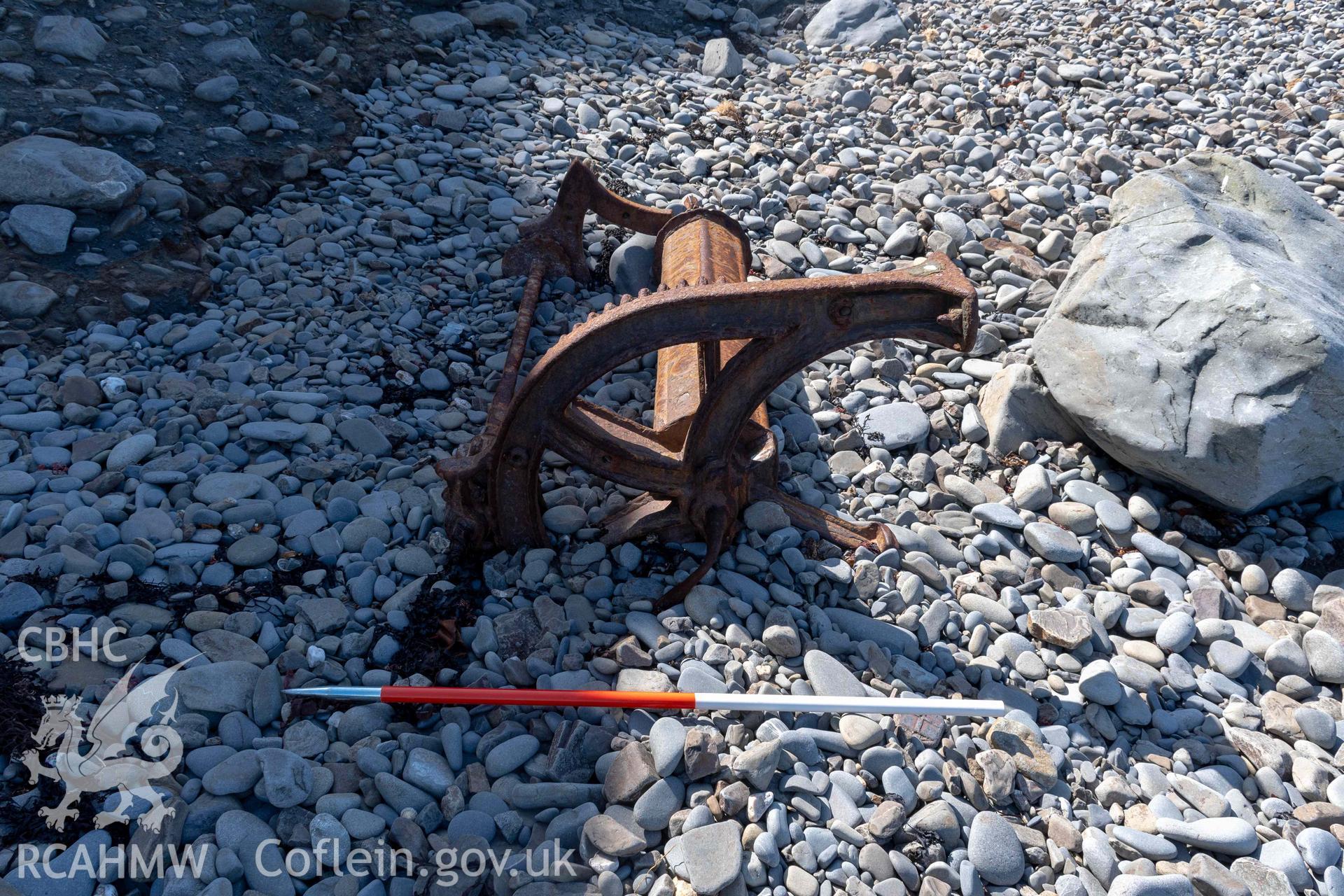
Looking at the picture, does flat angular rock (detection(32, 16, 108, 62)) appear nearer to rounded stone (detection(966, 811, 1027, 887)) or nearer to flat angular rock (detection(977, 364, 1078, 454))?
flat angular rock (detection(977, 364, 1078, 454))

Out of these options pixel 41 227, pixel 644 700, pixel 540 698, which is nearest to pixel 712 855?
pixel 644 700

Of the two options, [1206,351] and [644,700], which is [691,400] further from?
[1206,351]

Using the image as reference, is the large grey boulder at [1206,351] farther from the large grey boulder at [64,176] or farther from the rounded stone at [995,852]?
the large grey boulder at [64,176]

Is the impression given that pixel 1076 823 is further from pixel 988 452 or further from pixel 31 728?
pixel 31 728

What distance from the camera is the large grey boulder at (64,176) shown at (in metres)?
4.23

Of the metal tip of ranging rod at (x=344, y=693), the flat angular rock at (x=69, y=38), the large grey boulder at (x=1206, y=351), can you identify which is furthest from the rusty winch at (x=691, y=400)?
the flat angular rock at (x=69, y=38)

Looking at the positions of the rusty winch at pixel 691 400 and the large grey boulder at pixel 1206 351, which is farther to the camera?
the large grey boulder at pixel 1206 351

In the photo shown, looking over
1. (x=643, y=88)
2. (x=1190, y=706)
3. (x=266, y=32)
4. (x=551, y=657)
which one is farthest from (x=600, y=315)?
(x=266, y=32)

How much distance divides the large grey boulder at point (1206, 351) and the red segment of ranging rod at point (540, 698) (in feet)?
6.79

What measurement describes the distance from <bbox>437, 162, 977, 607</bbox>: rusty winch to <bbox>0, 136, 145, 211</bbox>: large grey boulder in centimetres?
215

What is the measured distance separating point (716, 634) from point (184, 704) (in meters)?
1.50

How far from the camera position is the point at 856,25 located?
23.5ft

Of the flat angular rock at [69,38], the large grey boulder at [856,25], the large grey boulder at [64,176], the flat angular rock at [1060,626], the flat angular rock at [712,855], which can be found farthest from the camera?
the large grey boulder at [856,25]

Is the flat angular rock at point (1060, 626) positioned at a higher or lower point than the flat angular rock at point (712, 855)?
higher
